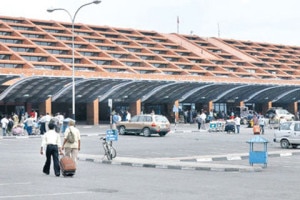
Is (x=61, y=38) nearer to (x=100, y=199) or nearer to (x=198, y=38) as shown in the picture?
(x=198, y=38)

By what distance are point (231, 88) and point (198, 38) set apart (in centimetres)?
4043

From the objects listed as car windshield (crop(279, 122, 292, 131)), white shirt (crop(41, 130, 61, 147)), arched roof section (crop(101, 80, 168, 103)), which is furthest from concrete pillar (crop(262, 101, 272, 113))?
white shirt (crop(41, 130, 61, 147))

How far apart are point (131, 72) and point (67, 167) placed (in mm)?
56677

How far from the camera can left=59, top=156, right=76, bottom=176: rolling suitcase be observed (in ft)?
53.8

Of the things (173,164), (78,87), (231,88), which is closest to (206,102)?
(231,88)

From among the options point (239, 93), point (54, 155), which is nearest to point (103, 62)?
point (239, 93)

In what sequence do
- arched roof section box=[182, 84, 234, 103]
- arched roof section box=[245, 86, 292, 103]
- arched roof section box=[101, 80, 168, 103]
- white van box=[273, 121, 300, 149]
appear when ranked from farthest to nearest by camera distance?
1. arched roof section box=[245, 86, 292, 103]
2. arched roof section box=[182, 84, 234, 103]
3. arched roof section box=[101, 80, 168, 103]
4. white van box=[273, 121, 300, 149]

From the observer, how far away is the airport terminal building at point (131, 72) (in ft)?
190

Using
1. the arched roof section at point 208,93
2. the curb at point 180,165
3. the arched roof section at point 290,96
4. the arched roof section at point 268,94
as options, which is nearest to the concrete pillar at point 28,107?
the arched roof section at point 208,93

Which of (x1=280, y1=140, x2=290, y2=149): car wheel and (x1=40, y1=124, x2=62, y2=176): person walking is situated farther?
(x1=280, y1=140, x2=290, y2=149): car wheel

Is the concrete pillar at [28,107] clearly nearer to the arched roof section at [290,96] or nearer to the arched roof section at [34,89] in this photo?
the arched roof section at [34,89]

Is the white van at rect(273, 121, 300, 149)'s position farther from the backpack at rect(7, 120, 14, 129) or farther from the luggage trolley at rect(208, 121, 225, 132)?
the backpack at rect(7, 120, 14, 129)

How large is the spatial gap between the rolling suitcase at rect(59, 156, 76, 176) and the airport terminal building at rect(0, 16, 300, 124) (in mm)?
31276

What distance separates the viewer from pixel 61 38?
84.3m
